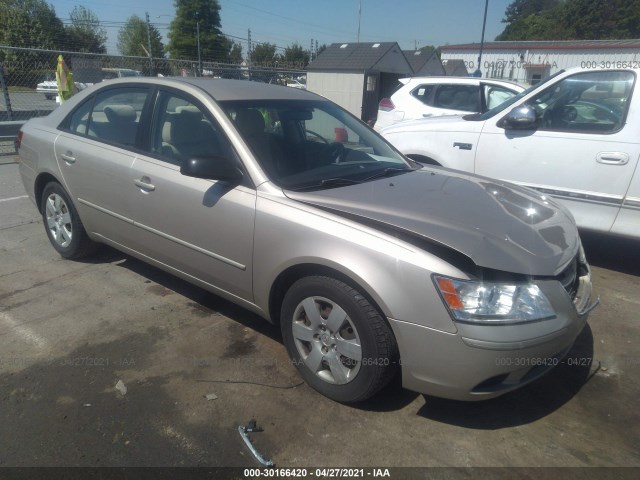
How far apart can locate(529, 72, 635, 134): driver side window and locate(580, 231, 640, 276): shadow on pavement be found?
1.00 m

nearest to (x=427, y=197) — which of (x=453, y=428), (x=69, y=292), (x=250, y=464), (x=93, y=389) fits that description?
(x=453, y=428)

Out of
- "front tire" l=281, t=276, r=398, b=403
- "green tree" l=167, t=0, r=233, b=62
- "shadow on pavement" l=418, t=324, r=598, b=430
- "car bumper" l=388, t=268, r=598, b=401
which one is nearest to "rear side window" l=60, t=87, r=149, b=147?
"front tire" l=281, t=276, r=398, b=403

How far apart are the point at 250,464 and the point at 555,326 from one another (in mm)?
1552

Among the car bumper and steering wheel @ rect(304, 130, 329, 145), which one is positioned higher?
steering wheel @ rect(304, 130, 329, 145)

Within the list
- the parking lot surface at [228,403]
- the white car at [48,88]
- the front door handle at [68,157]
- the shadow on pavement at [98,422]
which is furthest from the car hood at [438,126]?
the white car at [48,88]

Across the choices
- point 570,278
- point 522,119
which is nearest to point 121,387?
point 570,278

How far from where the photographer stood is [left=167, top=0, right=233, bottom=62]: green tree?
58.0m

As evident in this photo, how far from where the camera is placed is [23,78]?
37.2 feet

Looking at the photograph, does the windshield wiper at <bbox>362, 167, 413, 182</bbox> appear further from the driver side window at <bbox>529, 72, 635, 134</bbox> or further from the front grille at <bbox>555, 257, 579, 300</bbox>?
the driver side window at <bbox>529, 72, 635, 134</bbox>

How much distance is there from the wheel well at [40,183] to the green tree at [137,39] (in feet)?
187

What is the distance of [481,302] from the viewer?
2.16 metres

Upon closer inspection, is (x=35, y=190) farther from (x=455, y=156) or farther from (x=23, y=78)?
(x=23, y=78)

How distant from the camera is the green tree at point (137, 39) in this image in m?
57.8

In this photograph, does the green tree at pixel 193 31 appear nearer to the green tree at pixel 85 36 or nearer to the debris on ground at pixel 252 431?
the green tree at pixel 85 36
